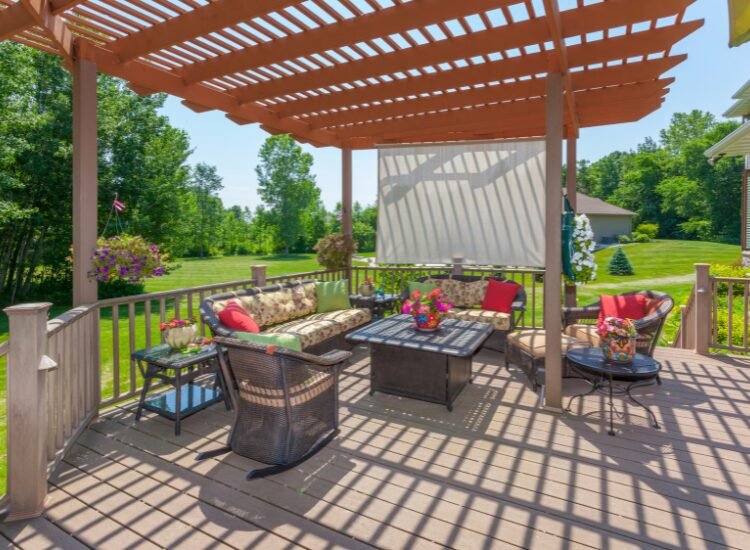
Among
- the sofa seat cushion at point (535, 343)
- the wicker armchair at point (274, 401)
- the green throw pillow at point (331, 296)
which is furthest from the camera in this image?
the green throw pillow at point (331, 296)

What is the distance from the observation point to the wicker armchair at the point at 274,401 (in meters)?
2.60

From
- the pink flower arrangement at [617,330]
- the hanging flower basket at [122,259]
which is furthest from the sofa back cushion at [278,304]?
the pink flower arrangement at [617,330]

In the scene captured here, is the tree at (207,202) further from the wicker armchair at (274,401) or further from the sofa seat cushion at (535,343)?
the wicker armchair at (274,401)

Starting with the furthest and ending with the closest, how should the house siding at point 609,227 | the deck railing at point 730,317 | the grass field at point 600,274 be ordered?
the house siding at point 609,227, the grass field at point 600,274, the deck railing at point 730,317

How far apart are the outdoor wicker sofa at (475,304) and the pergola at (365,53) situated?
5.53 ft

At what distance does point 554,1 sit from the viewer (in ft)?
9.03

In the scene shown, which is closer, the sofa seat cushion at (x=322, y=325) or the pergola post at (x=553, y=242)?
the pergola post at (x=553, y=242)

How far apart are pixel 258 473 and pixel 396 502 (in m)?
0.88

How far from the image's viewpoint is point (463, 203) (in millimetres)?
7008

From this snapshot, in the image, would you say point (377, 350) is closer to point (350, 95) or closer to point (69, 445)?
point (69, 445)

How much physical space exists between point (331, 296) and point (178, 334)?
2524mm

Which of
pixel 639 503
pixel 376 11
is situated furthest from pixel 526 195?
pixel 639 503

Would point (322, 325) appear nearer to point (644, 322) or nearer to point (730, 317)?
point (644, 322)

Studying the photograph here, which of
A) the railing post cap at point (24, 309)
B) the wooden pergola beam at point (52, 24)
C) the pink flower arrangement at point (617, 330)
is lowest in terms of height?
the pink flower arrangement at point (617, 330)
